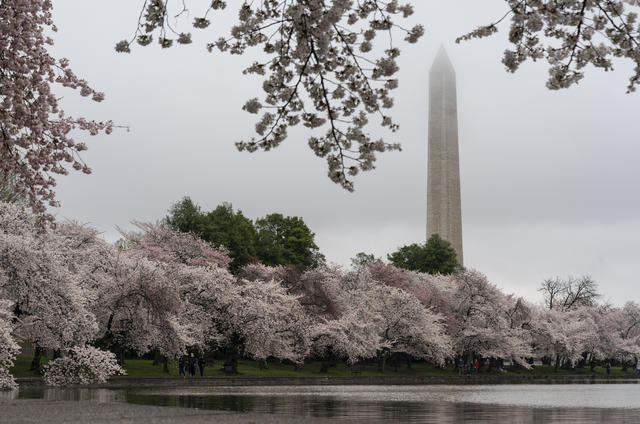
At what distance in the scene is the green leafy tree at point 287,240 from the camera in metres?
81.1

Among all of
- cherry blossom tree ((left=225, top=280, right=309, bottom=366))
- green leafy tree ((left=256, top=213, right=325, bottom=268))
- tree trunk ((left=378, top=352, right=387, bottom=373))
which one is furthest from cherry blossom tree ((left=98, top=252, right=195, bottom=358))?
green leafy tree ((left=256, top=213, right=325, bottom=268))

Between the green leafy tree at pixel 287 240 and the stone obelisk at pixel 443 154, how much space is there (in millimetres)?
22012

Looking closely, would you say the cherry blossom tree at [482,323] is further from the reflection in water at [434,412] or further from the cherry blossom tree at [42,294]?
the reflection in water at [434,412]

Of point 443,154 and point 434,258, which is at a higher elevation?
point 443,154

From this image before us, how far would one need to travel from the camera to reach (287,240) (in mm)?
85750

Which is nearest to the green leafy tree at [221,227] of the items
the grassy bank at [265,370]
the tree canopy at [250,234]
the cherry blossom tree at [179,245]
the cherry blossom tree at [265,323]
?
the tree canopy at [250,234]

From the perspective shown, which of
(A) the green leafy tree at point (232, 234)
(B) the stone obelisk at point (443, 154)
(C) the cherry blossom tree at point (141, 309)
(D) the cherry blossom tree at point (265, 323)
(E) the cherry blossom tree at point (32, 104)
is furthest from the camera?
(B) the stone obelisk at point (443, 154)

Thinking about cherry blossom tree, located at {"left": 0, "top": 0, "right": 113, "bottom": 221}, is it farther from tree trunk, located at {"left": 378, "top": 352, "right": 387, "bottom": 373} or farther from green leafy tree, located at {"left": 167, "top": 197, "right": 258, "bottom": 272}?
green leafy tree, located at {"left": 167, "top": 197, "right": 258, "bottom": 272}

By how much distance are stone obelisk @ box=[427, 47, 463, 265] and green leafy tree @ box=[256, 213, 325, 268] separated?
2201 centimetres

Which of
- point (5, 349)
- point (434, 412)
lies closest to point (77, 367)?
point (5, 349)

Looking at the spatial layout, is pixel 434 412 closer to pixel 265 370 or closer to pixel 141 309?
pixel 141 309

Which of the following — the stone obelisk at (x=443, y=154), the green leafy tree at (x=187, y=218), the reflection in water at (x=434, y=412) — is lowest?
the reflection in water at (x=434, y=412)

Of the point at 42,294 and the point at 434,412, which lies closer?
the point at 434,412

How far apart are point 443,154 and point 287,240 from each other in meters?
29.6
